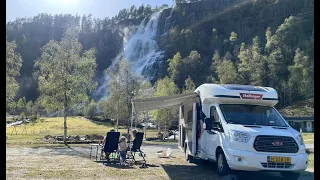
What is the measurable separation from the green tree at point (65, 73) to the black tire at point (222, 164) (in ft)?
55.8

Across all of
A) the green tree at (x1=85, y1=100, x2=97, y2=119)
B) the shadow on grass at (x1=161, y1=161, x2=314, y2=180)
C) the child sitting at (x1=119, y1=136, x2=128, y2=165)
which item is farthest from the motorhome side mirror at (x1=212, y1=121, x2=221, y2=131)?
the green tree at (x1=85, y1=100, x2=97, y2=119)

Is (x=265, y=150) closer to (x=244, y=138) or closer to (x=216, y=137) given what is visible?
(x=244, y=138)

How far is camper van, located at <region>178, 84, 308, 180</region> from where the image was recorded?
8266 mm

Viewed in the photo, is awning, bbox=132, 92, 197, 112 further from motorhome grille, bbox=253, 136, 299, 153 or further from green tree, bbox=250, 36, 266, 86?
green tree, bbox=250, 36, 266, 86

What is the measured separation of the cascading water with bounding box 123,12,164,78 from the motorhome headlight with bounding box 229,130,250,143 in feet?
297

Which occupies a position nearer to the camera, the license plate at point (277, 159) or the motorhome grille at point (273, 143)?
the license plate at point (277, 159)

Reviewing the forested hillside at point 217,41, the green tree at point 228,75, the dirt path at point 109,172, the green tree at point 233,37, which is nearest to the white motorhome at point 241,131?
the dirt path at point 109,172

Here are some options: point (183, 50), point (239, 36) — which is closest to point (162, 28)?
point (183, 50)

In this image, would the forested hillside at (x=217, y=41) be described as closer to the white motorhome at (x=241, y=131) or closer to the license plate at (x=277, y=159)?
the white motorhome at (x=241, y=131)

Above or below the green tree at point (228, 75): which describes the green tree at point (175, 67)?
above

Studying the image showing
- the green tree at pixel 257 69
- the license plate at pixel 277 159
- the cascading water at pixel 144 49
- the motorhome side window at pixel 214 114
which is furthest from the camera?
the cascading water at pixel 144 49

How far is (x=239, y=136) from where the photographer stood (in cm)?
841

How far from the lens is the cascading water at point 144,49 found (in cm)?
10372
